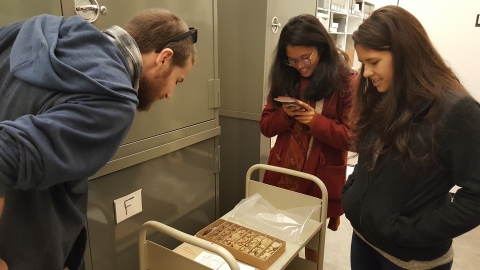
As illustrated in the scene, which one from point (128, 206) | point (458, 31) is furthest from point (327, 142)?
point (458, 31)

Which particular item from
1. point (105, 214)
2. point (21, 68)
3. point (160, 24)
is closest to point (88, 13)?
point (160, 24)

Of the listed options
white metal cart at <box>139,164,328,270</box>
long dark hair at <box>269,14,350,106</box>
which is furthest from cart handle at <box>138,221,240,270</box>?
long dark hair at <box>269,14,350,106</box>

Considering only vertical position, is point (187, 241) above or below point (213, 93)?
below

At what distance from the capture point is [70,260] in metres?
0.95

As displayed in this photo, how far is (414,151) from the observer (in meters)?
1.02

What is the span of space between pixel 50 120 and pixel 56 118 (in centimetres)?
1

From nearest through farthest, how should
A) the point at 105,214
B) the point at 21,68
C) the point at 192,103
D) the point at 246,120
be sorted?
the point at 21,68 < the point at 105,214 < the point at 192,103 < the point at 246,120

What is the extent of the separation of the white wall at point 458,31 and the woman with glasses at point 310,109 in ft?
8.19

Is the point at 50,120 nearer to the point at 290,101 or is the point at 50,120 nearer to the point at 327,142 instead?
the point at 290,101

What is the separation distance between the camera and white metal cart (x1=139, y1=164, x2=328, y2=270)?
1.11 metres

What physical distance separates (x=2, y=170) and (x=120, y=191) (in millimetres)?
757

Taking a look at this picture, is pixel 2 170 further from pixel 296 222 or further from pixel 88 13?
pixel 296 222

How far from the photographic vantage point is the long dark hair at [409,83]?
1.00 metres

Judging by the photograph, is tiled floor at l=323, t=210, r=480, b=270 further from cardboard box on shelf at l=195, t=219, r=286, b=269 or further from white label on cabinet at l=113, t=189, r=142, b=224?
white label on cabinet at l=113, t=189, r=142, b=224
